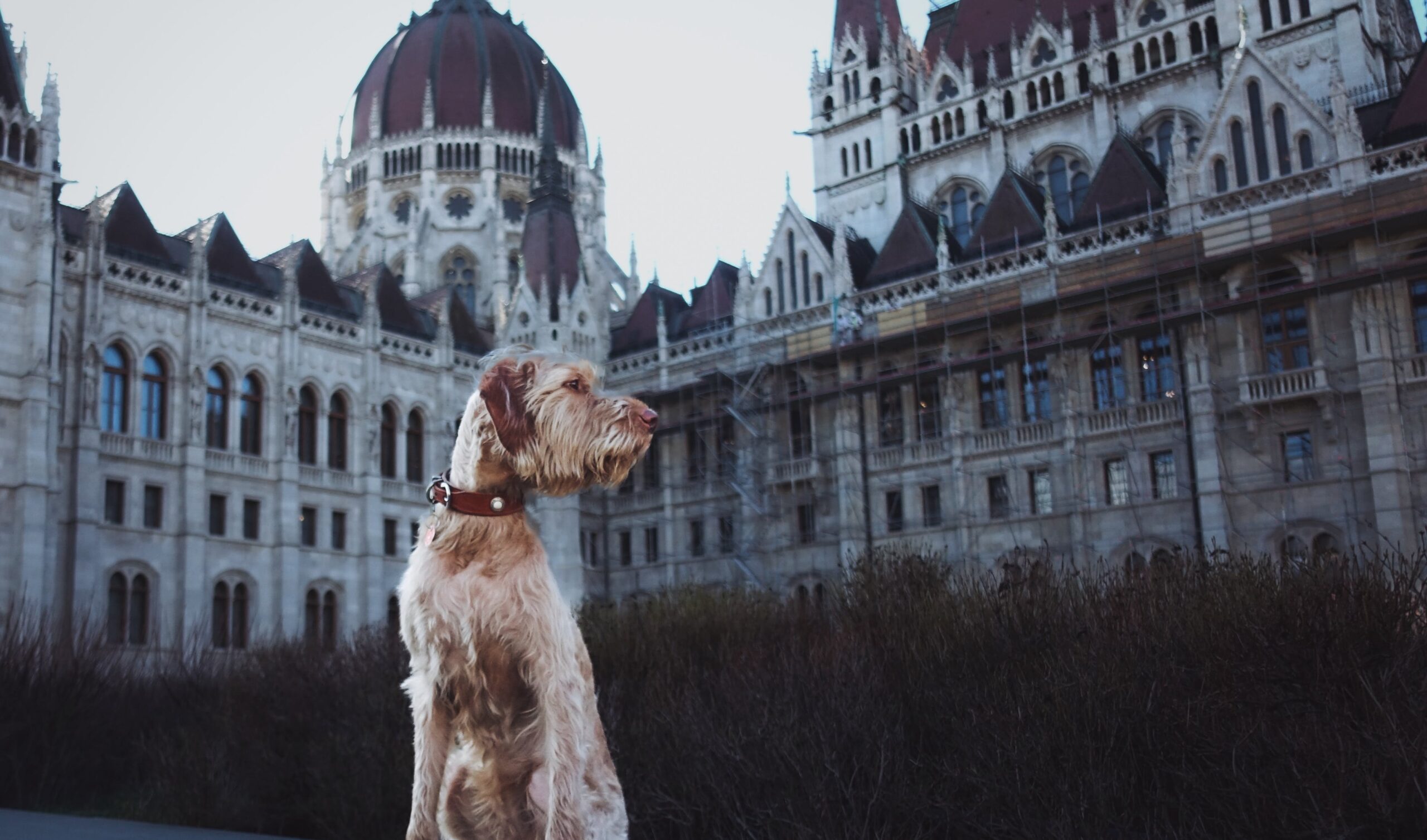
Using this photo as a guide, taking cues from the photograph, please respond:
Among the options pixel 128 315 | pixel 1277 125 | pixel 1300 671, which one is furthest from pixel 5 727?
pixel 1277 125

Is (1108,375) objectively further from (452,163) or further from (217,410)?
Answer: (452,163)

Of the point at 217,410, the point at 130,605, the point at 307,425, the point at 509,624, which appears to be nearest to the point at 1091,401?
the point at 307,425

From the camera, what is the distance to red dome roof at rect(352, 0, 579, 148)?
6294 cm

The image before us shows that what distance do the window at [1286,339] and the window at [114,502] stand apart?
29734 mm

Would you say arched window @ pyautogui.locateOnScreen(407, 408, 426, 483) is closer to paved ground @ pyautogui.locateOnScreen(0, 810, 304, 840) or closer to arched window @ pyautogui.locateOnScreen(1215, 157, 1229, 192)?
arched window @ pyautogui.locateOnScreen(1215, 157, 1229, 192)

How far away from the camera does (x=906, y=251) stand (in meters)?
40.5

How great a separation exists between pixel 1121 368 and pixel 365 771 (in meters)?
25.1

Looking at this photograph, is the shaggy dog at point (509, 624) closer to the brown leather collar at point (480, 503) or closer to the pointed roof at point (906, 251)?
the brown leather collar at point (480, 503)

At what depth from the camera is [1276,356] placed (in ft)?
102

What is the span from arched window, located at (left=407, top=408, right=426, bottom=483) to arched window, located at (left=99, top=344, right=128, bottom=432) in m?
10.1

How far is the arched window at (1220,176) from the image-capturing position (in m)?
33.4

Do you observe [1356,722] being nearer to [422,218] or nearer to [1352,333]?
[1352,333]

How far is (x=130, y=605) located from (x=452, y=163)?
3275 centimetres

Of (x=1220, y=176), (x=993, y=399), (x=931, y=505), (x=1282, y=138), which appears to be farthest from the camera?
(x=931, y=505)
